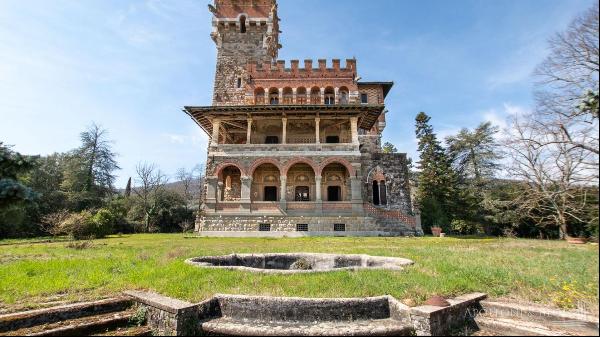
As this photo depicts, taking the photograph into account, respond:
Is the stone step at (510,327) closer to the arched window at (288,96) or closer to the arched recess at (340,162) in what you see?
the arched recess at (340,162)

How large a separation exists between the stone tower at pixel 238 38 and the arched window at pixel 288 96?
4.99m

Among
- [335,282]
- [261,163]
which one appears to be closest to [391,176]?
[261,163]

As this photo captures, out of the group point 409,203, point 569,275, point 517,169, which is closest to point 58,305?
point 569,275

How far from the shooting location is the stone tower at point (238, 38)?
1292 inches

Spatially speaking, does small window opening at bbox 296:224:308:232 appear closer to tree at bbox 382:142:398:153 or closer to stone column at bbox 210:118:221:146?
stone column at bbox 210:118:221:146

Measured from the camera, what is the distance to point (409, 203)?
27.4 metres

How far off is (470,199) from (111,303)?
1320 inches

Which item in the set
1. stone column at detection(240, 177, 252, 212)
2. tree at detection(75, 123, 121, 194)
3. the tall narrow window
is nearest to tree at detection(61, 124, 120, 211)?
tree at detection(75, 123, 121, 194)

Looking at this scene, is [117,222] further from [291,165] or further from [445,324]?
[445,324]

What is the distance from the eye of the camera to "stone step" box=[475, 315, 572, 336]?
12.3ft

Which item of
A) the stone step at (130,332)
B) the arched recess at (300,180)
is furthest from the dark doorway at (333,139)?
the stone step at (130,332)

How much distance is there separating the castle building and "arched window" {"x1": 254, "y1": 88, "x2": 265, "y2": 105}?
106mm

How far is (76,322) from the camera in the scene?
4.62 m

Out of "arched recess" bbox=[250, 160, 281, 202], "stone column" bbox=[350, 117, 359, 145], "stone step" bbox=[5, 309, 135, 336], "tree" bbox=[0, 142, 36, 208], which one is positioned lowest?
"stone step" bbox=[5, 309, 135, 336]
